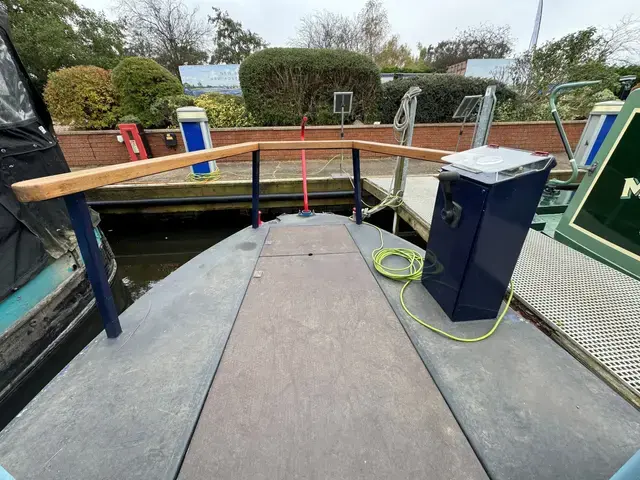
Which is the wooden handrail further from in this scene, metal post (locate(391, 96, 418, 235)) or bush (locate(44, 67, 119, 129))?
bush (locate(44, 67, 119, 129))

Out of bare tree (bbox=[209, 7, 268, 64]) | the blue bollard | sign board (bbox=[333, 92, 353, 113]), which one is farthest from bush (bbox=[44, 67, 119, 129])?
bare tree (bbox=[209, 7, 268, 64])

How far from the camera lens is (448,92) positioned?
700cm

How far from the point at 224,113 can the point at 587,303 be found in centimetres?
754

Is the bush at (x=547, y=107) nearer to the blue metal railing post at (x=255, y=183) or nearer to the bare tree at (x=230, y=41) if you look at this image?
the blue metal railing post at (x=255, y=183)

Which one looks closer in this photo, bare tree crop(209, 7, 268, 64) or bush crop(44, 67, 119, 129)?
bush crop(44, 67, 119, 129)

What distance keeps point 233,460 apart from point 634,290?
2.34 m

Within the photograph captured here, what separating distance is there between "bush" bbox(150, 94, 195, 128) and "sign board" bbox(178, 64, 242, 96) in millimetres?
7522

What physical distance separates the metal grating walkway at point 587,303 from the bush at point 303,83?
247 inches

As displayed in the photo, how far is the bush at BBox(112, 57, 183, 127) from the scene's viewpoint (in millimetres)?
5922

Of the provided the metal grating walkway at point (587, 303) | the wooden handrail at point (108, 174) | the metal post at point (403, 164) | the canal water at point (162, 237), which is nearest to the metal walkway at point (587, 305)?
the metal grating walkway at point (587, 303)

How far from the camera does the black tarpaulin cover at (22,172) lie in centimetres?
194

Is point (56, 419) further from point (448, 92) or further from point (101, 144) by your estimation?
point (448, 92)

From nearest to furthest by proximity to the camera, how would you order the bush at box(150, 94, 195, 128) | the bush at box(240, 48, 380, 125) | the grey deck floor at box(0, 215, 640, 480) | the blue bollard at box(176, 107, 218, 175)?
the grey deck floor at box(0, 215, 640, 480), the blue bollard at box(176, 107, 218, 175), the bush at box(150, 94, 195, 128), the bush at box(240, 48, 380, 125)

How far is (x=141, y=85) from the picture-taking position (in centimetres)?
605
